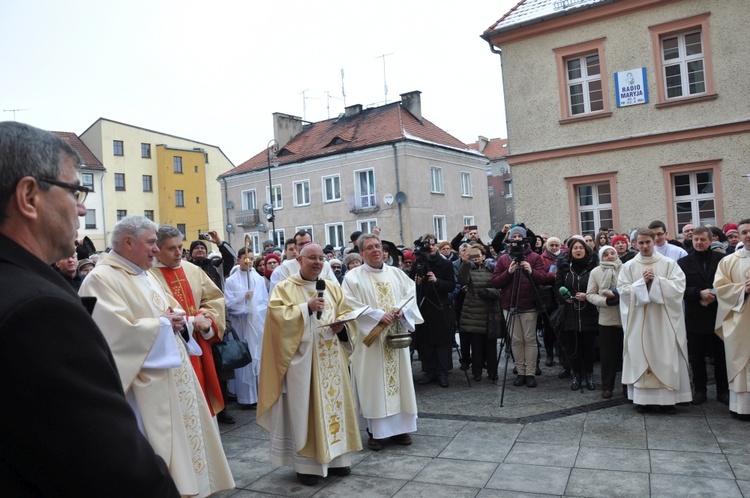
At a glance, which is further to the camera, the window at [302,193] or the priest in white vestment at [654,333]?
the window at [302,193]

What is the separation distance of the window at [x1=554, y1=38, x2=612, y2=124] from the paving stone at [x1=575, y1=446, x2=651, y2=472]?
12352 mm

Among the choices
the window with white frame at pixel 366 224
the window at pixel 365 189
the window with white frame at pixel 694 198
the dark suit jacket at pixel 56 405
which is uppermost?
the window at pixel 365 189

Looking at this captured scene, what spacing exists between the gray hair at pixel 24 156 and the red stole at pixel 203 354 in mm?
3805

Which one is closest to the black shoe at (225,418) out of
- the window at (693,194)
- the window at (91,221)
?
the window at (693,194)

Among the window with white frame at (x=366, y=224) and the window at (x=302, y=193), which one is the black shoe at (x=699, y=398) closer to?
the window with white frame at (x=366, y=224)

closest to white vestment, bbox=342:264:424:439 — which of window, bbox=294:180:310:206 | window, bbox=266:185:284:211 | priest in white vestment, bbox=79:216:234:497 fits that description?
priest in white vestment, bbox=79:216:234:497

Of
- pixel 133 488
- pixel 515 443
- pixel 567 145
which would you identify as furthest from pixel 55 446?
pixel 567 145

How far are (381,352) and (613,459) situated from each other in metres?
2.37

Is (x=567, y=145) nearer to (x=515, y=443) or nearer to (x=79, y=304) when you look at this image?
(x=515, y=443)

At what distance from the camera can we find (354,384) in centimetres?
653

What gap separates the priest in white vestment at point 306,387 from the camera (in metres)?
5.24

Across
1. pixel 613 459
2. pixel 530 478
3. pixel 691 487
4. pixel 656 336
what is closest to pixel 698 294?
pixel 656 336

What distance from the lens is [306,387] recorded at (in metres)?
5.33

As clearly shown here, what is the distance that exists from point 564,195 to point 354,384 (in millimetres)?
11900
